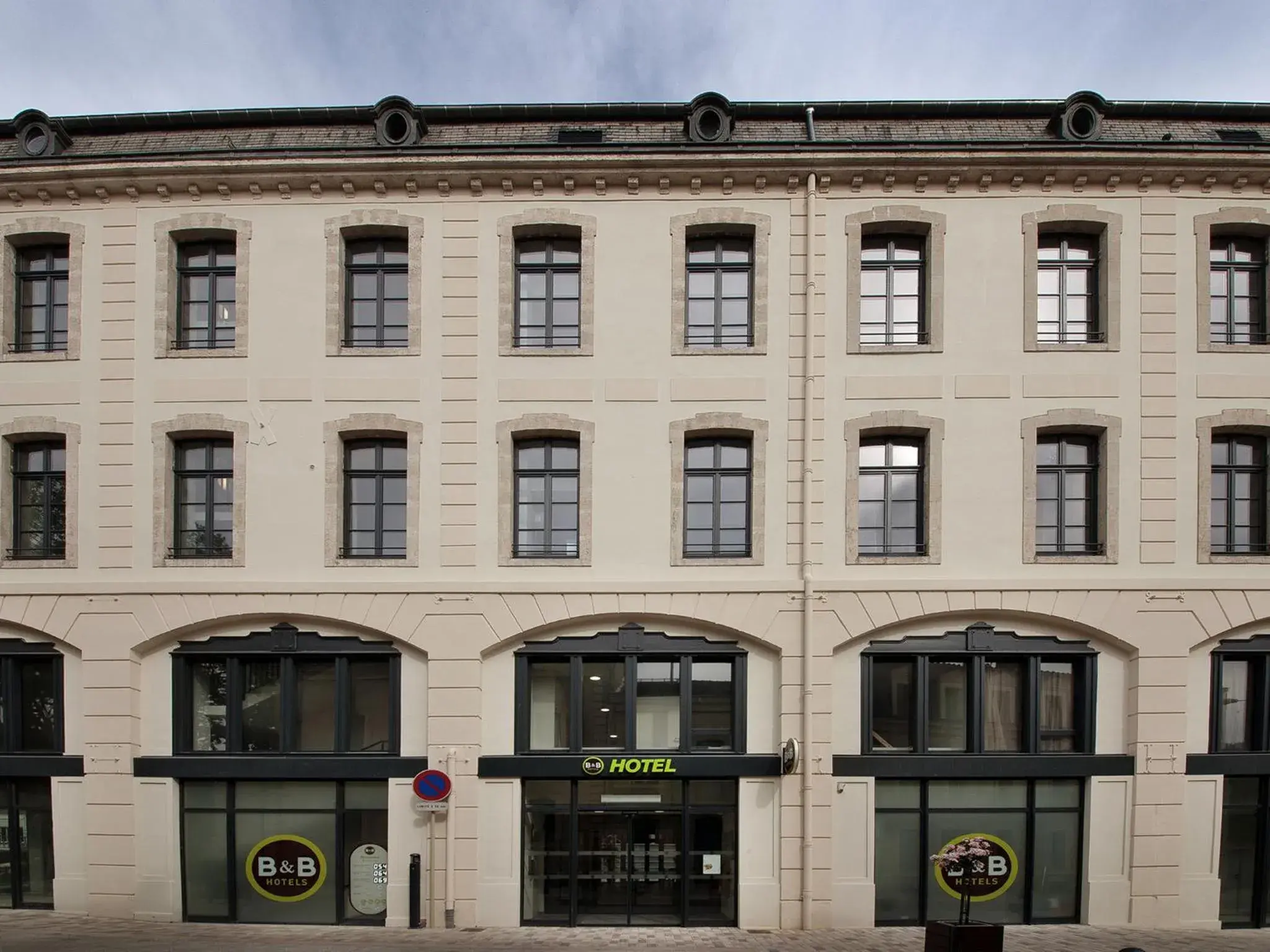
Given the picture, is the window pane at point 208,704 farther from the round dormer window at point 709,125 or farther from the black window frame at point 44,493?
the round dormer window at point 709,125

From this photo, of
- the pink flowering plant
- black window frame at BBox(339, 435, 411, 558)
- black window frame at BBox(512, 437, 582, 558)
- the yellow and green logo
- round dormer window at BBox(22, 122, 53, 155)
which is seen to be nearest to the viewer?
the pink flowering plant

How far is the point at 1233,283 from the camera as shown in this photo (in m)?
15.3

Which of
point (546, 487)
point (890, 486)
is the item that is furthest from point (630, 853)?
point (890, 486)

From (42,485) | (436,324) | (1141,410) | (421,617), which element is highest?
(436,324)

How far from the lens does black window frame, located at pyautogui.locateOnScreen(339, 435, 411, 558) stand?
15125 millimetres

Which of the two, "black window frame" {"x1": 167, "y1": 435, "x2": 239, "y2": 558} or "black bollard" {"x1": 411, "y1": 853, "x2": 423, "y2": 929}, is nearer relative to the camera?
"black bollard" {"x1": 411, "y1": 853, "x2": 423, "y2": 929}

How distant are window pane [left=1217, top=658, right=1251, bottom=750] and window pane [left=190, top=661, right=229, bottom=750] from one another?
54.1 ft

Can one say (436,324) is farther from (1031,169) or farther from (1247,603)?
(1247,603)

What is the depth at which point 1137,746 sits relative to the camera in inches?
572

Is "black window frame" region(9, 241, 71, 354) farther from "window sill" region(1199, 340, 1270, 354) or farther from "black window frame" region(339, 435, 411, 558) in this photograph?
"window sill" region(1199, 340, 1270, 354)

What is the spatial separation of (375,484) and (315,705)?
12.4 ft

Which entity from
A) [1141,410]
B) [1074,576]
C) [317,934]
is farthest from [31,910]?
[1141,410]

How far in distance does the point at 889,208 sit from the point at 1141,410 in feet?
17.2

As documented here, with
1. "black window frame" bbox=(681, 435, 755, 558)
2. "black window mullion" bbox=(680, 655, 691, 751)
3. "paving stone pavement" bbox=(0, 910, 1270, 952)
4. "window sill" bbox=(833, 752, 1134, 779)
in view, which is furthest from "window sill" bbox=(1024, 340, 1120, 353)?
"paving stone pavement" bbox=(0, 910, 1270, 952)
